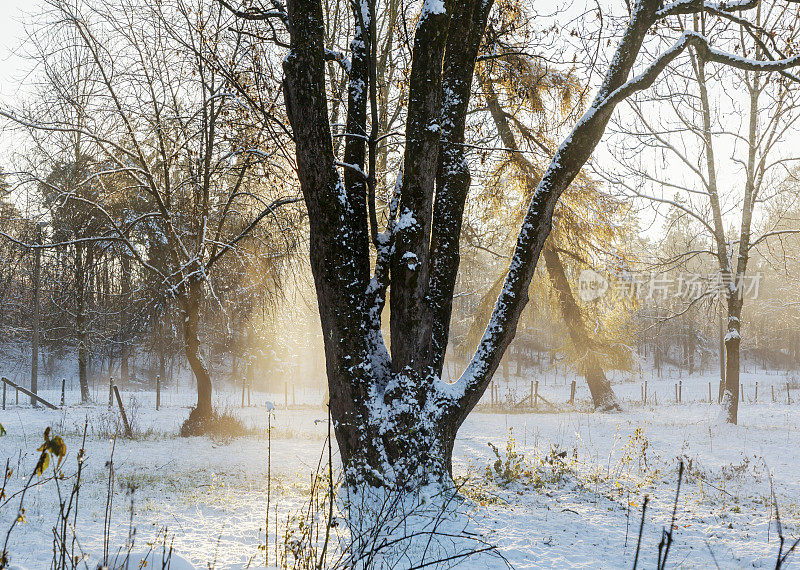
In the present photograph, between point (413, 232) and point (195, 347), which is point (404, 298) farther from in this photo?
point (195, 347)

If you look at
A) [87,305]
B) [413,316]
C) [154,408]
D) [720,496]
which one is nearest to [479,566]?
[413,316]

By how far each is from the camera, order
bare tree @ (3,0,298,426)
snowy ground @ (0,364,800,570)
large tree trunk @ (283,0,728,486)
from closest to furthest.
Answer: snowy ground @ (0,364,800,570) → large tree trunk @ (283,0,728,486) → bare tree @ (3,0,298,426)

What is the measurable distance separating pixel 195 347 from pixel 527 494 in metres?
8.76

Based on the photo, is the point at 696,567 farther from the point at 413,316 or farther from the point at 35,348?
the point at 35,348

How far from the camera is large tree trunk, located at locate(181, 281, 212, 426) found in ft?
37.7

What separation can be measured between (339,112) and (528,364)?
43.1 m

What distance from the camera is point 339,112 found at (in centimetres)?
1203

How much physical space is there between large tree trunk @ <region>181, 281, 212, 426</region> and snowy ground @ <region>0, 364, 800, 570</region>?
30.3 inches

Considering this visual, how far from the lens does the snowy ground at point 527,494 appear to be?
4.09 m

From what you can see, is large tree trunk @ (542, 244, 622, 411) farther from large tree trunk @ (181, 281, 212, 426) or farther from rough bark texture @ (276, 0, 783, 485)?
large tree trunk @ (181, 281, 212, 426)

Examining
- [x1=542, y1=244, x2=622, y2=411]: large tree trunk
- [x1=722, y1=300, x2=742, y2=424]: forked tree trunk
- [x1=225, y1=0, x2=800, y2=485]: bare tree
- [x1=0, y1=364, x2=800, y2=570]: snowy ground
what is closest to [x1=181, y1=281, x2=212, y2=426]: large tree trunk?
[x1=0, y1=364, x2=800, y2=570]: snowy ground

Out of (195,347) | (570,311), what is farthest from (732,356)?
(195,347)

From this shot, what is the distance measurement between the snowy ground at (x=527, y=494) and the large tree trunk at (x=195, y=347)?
2.52 ft

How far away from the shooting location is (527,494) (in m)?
5.79
